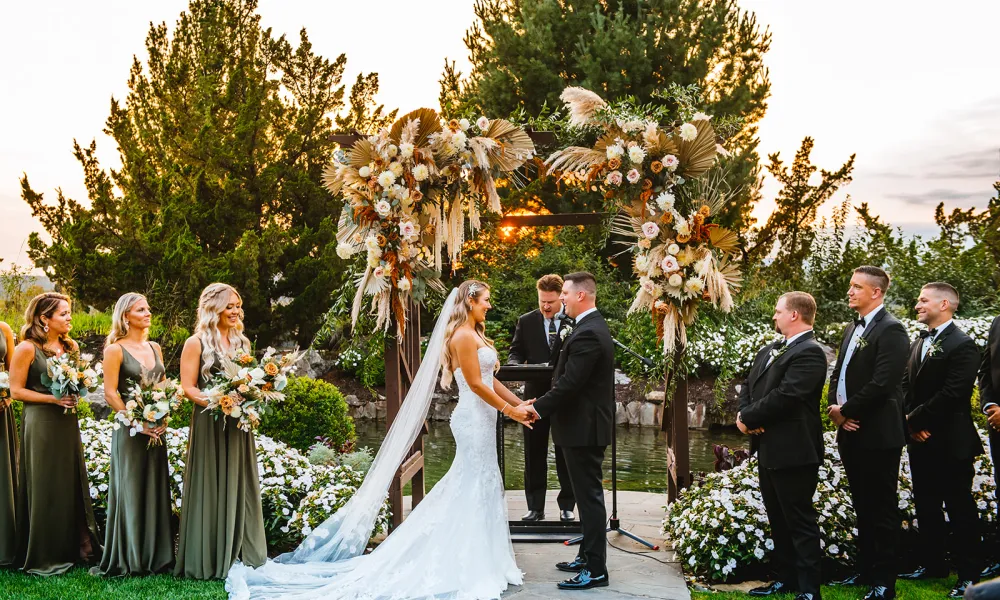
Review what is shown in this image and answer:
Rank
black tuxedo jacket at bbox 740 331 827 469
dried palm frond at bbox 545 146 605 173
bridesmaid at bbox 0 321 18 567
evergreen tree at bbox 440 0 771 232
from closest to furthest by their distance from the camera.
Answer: black tuxedo jacket at bbox 740 331 827 469 → bridesmaid at bbox 0 321 18 567 → dried palm frond at bbox 545 146 605 173 → evergreen tree at bbox 440 0 771 232

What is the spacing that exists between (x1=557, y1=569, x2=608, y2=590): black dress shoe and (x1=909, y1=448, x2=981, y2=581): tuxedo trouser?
6.87 feet

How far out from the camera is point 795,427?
179 inches

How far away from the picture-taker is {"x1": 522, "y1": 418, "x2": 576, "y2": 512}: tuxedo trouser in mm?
6422

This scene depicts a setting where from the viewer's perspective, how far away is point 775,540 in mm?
4891

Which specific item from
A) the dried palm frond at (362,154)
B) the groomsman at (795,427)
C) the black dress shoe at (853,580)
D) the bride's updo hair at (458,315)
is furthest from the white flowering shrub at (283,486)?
the black dress shoe at (853,580)

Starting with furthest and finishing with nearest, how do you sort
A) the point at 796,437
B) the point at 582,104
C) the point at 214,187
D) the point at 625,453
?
1. the point at 214,187
2. the point at 625,453
3. the point at 582,104
4. the point at 796,437

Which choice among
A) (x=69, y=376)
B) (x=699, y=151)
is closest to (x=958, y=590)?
(x=699, y=151)

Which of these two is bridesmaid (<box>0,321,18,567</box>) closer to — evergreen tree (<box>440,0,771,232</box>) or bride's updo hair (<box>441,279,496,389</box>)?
bride's updo hair (<box>441,279,496,389</box>)

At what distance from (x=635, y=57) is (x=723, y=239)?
478 inches

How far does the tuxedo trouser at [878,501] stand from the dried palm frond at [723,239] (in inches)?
70.0

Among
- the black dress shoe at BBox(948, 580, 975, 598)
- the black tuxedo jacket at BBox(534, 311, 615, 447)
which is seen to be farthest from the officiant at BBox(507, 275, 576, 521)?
the black dress shoe at BBox(948, 580, 975, 598)

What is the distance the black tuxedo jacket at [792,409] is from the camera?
4.51m

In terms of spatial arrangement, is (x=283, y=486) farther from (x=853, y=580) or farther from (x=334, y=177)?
(x=853, y=580)

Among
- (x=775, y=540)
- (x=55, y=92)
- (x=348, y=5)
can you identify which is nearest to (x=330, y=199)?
(x=348, y=5)
